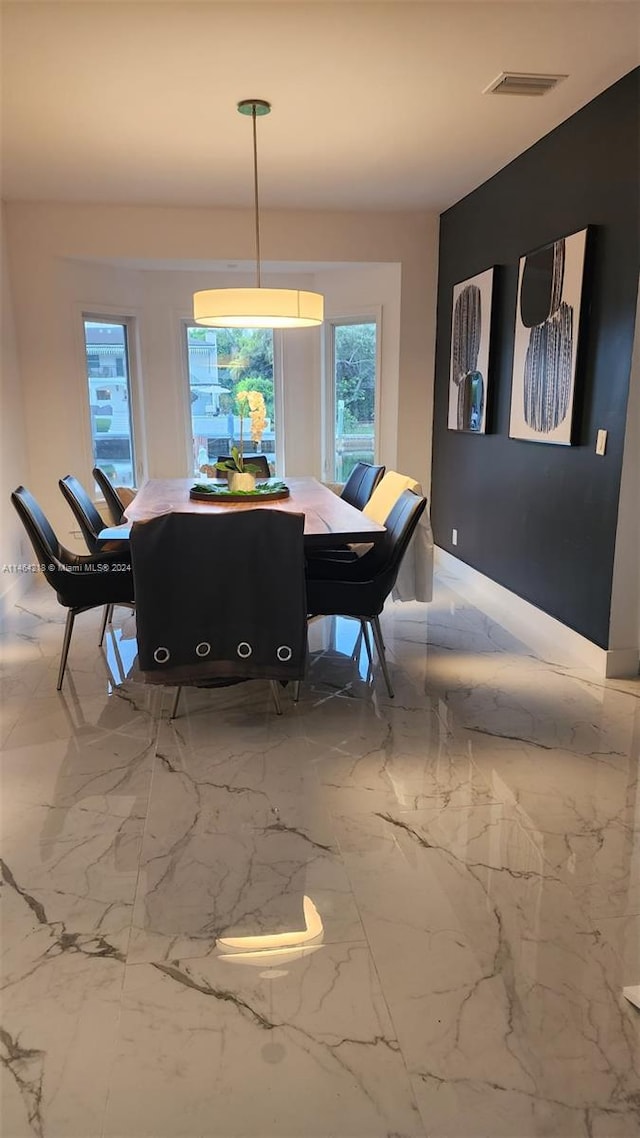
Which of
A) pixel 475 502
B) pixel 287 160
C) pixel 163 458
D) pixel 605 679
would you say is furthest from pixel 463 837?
pixel 163 458

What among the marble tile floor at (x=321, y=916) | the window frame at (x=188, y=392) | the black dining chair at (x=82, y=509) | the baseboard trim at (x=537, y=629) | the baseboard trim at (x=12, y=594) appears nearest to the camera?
the marble tile floor at (x=321, y=916)

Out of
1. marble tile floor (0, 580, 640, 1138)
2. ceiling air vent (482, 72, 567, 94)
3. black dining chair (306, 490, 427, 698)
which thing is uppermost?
ceiling air vent (482, 72, 567, 94)

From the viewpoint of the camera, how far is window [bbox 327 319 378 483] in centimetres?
627

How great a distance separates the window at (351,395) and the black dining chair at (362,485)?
5.85ft

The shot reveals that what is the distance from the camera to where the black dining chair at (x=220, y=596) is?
2711mm

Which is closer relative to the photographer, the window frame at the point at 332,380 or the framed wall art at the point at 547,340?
the framed wall art at the point at 547,340

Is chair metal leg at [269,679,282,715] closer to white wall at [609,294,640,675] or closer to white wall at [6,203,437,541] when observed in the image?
white wall at [609,294,640,675]

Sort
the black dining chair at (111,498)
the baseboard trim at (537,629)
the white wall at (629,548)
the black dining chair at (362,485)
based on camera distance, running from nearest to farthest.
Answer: the white wall at (629,548) < the baseboard trim at (537,629) < the black dining chair at (362,485) < the black dining chair at (111,498)

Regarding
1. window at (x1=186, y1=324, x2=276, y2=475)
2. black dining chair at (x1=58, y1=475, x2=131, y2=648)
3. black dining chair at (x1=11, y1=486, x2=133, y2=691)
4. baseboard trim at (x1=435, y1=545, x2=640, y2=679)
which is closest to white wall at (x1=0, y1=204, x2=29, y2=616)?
black dining chair at (x1=58, y1=475, x2=131, y2=648)

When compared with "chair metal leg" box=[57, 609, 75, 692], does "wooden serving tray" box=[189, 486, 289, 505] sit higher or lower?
higher

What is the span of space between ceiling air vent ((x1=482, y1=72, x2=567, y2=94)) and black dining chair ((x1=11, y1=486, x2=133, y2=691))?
2.58m

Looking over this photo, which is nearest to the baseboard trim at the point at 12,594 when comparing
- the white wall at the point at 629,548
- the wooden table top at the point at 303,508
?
the wooden table top at the point at 303,508

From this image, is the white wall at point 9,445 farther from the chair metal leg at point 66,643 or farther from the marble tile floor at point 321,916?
the marble tile floor at point 321,916

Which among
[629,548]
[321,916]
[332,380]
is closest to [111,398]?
[332,380]
